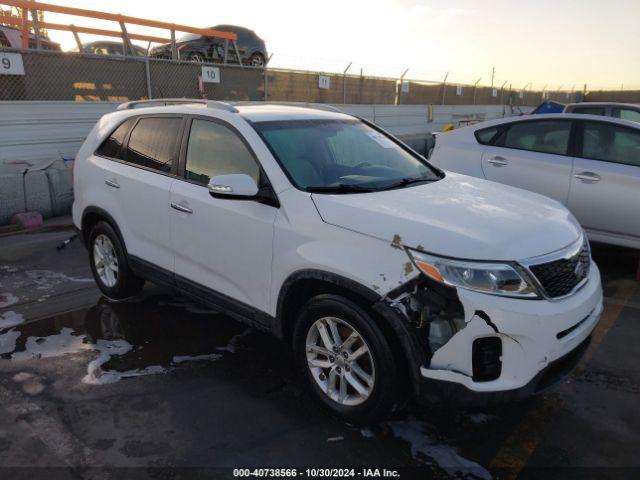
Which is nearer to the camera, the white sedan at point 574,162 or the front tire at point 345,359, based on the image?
the front tire at point 345,359

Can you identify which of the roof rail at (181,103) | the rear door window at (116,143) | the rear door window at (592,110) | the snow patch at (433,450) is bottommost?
the snow patch at (433,450)

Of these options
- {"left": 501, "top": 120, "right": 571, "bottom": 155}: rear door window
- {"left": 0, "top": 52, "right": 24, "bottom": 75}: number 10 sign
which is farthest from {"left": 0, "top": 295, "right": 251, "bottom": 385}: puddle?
{"left": 0, "top": 52, "right": 24, "bottom": 75}: number 10 sign

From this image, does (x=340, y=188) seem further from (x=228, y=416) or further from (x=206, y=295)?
(x=228, y=416)

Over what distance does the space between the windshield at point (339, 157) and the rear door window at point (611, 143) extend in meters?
2.61

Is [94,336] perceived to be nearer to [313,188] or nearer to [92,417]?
[92,417]

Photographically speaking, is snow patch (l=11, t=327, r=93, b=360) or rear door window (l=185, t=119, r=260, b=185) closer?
rear door window (l=185, t=119, r=260, b=185)

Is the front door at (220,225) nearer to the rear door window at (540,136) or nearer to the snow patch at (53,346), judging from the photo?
the snow patch at (53,346)

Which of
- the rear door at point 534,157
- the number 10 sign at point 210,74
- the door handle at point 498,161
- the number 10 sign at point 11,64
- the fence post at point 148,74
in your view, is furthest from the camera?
the number 10 sign at point 210,74

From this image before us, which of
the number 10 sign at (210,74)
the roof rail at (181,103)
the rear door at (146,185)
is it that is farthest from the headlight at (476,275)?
the number 10 sign at (210,74)

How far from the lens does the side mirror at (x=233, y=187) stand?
10.1ft

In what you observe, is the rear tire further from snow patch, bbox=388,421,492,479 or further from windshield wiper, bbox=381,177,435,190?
snow patch, bbox=388,421,492,479

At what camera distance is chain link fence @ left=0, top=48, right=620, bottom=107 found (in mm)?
8580

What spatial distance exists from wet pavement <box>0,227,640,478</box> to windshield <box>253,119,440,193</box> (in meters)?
1.36

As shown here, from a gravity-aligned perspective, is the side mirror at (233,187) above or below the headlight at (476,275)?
above
